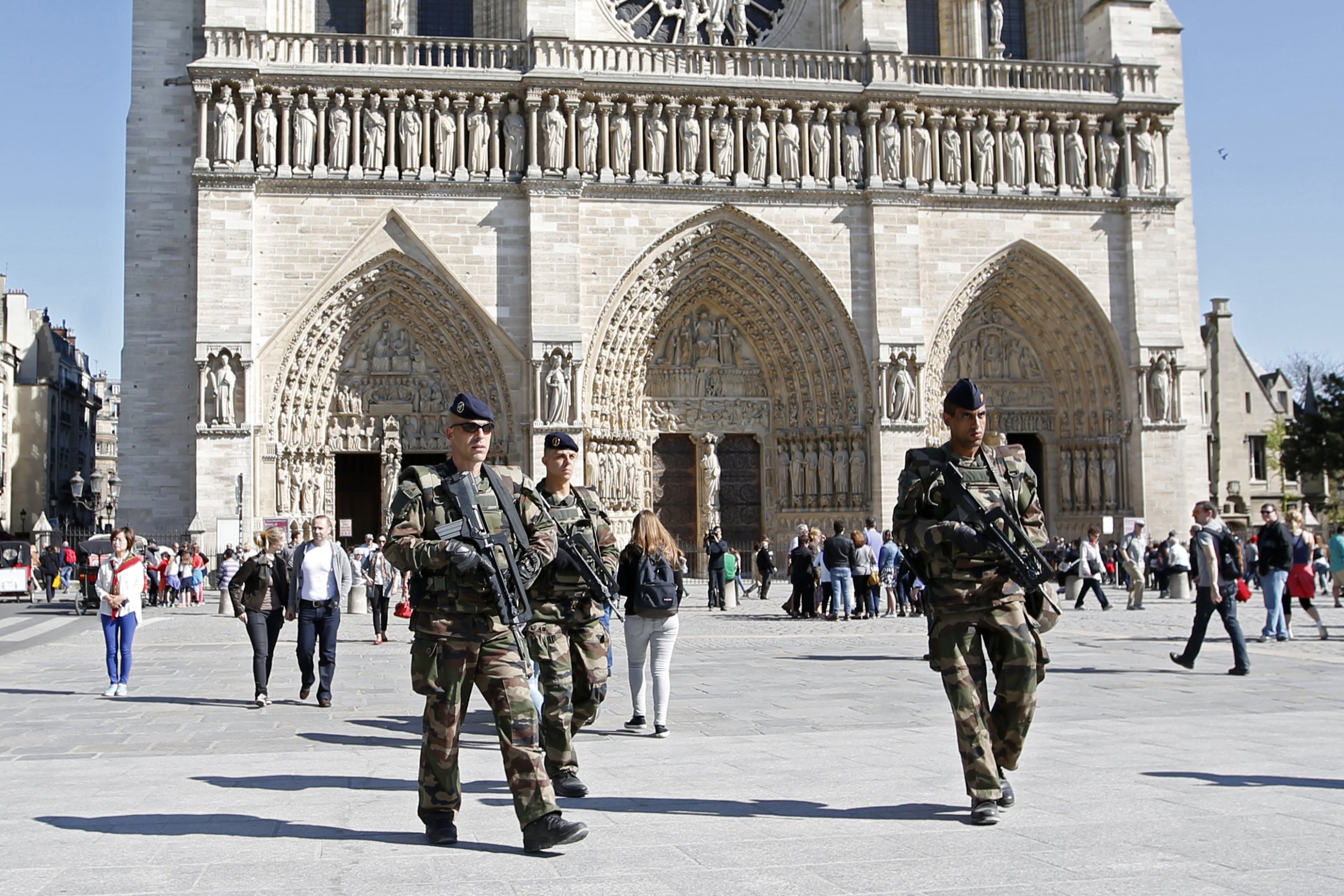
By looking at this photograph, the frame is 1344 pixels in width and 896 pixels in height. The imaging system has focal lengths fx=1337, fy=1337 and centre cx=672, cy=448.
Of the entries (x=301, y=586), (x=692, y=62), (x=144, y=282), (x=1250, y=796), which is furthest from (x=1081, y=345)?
(x=1250, y=796)

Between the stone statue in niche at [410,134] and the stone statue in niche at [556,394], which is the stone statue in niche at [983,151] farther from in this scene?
the stone statue in niche at [410,134]

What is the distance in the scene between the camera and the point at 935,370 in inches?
1036

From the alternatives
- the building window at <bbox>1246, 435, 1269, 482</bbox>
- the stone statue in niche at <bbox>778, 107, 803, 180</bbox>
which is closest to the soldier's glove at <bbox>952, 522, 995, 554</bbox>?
the stone statue in niche at <bbox>778, 107, 803, 180</bbox>

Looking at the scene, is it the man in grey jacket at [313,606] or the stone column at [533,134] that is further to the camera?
the stone column at [533,134]

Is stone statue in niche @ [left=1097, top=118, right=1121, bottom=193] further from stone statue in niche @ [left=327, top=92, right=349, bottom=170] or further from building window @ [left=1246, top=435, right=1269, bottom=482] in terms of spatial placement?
building window @ [left=1246, top=435, right=1269, bottom=482]

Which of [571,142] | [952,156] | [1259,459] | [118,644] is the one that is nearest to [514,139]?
[571,142]

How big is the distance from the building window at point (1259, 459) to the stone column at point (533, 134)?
102ft

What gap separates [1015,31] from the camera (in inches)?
1160

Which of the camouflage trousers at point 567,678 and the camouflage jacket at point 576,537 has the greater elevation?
the camouflage jacket at point 576,537

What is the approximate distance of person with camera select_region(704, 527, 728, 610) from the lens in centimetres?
2011

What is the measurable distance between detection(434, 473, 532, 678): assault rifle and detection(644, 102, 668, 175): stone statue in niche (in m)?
20.7

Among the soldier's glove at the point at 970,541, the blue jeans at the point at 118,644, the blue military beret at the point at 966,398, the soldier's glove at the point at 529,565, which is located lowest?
the blue jeans at the point at 118,644

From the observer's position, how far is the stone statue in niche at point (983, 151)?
86.1 ft

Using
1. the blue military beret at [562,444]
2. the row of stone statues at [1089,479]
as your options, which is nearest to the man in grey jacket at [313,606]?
the blue military beret at [562,444]
